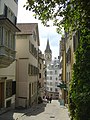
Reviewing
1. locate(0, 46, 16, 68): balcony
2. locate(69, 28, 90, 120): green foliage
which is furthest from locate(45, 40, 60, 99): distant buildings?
locate(69, 28, 90, 120): green foliage

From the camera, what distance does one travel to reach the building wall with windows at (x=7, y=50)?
20323 millimetres

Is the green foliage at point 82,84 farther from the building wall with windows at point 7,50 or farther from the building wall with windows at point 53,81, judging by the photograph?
the building wall with windows at point 53,81

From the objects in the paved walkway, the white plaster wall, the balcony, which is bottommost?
the paved walkway

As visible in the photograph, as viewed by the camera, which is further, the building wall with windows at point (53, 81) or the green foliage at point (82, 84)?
the building wall with windows at point (53, 81)

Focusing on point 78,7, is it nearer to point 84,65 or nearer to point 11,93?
point 84,65

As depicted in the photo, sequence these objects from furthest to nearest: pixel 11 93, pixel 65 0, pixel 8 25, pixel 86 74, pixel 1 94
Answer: pixel 11 93 → pixel 1 94 → pixel 8 25 → pixel 86 74 → pixel 65 0

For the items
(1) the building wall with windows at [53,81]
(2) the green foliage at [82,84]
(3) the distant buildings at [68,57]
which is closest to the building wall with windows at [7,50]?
(3) the distant buildings at [68,57]

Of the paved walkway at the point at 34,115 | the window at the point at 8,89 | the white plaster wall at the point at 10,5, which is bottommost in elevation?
the paved walkway at the point at 34,115

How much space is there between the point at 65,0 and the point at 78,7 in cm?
42

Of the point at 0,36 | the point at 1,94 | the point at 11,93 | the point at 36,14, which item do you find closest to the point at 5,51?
the point at 0,36

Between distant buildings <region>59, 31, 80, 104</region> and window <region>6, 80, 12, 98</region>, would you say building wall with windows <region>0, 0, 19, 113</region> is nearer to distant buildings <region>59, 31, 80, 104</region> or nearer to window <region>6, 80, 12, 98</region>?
window <region>6, 80, 12, 98</region>

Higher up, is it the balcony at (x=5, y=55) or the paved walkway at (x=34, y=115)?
the balcony at (x=5, y=55)

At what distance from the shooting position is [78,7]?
7.53 m

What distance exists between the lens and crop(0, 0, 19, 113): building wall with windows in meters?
20.3
